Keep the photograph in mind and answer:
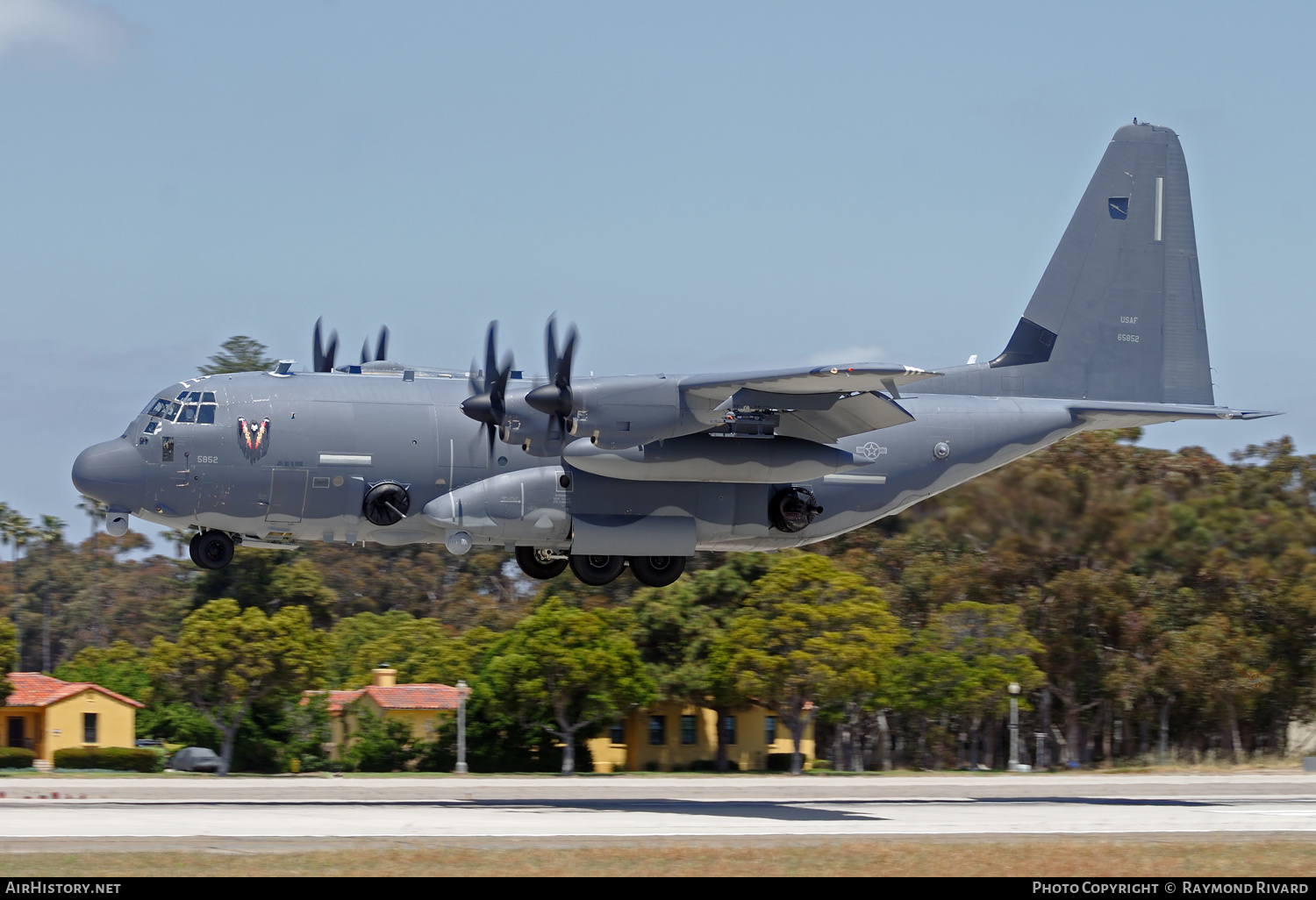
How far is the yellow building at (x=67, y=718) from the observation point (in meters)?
56.7

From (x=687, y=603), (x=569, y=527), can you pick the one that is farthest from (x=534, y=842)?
(x=687, y=603)

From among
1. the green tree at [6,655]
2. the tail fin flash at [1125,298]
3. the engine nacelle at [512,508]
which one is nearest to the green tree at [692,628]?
the green tree at [6,655]

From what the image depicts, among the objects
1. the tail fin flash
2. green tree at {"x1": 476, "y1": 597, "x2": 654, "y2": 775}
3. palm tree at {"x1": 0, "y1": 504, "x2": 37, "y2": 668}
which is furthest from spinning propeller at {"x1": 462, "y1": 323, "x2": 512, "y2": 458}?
palm tree at {"x1": 0, "y1": 504, "x2": 37, "y2": 668}

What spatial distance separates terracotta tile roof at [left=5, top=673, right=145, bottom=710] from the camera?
57.0 meters

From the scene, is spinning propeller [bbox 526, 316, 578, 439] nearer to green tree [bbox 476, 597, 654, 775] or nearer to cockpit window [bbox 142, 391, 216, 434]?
cockpit window [bbox 142, 391, 216, 434]

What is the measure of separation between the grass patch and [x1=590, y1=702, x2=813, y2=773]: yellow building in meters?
37.2

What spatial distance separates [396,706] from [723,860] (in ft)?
129

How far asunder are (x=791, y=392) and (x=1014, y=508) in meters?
8.69

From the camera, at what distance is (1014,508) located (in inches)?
1273

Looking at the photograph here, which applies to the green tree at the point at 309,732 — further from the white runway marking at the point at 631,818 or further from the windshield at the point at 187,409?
the windshield at the point at 187,409

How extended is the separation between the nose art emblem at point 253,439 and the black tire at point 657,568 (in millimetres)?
→ 7538

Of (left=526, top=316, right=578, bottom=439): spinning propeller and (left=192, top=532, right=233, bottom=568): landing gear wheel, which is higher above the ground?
(left=526, top=316, right=578, bottom=439): spinning propeller

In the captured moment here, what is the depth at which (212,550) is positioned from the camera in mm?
26656

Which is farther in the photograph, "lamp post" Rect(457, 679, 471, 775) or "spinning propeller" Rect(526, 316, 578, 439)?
"lamp post" Rect(457, 679, 471, 775)
